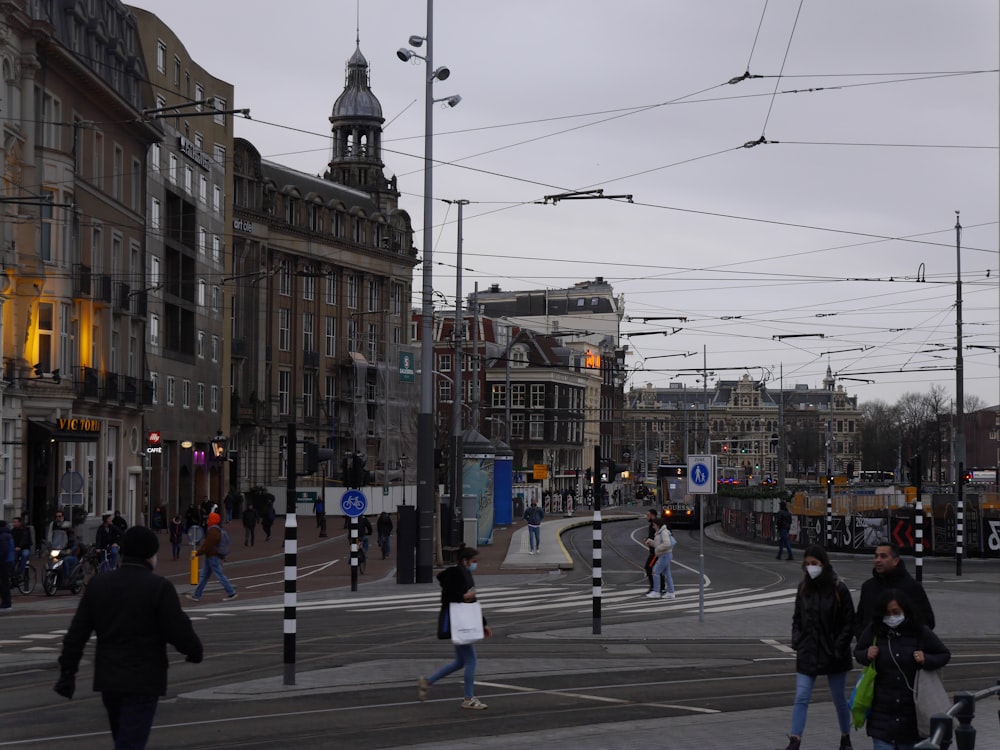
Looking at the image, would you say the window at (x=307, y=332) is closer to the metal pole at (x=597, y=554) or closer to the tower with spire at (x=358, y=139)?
the tower with spire at (x=358, y=139)

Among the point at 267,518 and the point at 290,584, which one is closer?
the point at 290,584

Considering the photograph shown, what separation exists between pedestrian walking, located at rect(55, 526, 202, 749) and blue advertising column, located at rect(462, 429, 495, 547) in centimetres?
3279

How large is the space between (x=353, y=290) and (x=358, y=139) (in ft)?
51.5

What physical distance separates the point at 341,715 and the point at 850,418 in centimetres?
19074

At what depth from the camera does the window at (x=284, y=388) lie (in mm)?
85875

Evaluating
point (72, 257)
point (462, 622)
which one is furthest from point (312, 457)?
point (72, 257)

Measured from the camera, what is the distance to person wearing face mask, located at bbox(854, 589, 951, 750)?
9.14 metres

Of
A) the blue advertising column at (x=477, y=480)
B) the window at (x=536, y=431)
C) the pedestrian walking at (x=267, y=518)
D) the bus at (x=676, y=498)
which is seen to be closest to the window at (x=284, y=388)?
the bus at (x=676, y=498)

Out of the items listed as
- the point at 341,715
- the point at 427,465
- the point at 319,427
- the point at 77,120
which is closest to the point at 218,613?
the point at 427,465

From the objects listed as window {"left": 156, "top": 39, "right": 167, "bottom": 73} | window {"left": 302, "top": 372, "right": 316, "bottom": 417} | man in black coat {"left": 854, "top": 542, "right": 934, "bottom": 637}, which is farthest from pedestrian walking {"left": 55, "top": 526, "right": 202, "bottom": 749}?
window {"left": 302, "top": 372, "right": 316, "bottom": 417}

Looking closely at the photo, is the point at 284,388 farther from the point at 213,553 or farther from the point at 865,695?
the point at 865,695

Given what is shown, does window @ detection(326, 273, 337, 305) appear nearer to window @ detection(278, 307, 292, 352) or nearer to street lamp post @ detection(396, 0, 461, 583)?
window @ detection(278, 307, 292, 352)

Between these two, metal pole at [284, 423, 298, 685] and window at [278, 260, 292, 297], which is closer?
metal pole at [284, 423, 298, 685]

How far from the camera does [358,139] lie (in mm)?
104500
